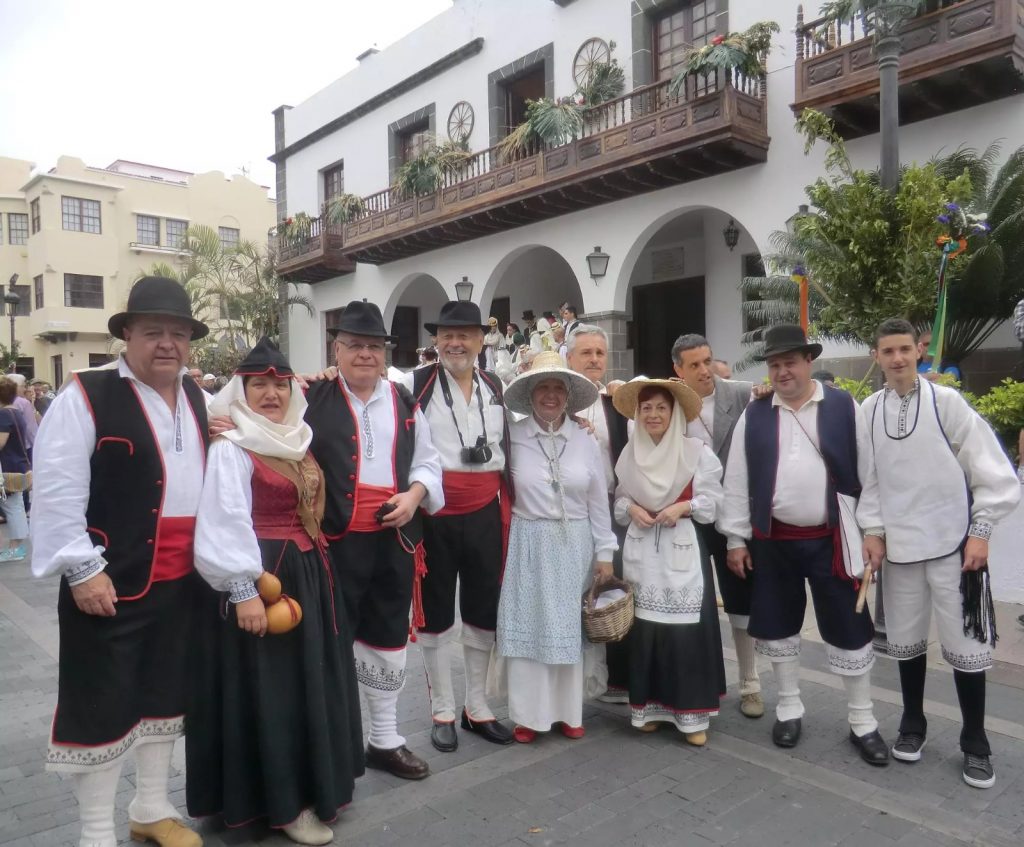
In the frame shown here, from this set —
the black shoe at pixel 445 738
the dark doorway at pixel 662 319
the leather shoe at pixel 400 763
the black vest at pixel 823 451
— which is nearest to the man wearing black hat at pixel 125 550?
the leather shoe at pixel 400 763

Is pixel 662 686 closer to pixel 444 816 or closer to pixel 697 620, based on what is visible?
pixel 697 620

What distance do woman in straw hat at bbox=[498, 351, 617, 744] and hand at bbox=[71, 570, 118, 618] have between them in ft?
5.94

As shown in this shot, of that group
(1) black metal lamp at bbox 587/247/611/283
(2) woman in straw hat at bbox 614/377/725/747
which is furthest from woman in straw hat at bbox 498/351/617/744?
(1) black metal lamp at bbox 587/247/611/283

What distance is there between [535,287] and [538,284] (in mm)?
102

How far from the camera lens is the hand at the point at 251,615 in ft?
9.25

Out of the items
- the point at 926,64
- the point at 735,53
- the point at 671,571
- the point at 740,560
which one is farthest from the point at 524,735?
the point at 735,53

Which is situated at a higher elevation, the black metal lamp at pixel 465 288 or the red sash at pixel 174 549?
the black metal lamp at pixel 465 288

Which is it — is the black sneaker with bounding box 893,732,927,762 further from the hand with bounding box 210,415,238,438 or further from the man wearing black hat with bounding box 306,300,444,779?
the hand with bounding box 210,415,238,438

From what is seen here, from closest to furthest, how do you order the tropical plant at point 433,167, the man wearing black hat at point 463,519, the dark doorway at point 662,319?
1. the man wearing black hat at point 463,519
2. the dark doorway at point 662,319
3. the tropical plant at point 433,167

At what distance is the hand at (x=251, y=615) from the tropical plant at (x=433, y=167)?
44.3 ft

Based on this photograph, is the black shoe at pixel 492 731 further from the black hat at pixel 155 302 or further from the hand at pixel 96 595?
the black hat at pixel 155 302

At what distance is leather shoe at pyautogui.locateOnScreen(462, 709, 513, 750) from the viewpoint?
154 inches

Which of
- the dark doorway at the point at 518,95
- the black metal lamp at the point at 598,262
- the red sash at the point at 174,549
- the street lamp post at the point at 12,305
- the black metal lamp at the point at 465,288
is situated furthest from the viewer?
the street lamp post at the point at 12,305

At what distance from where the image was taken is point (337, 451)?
3.35m
